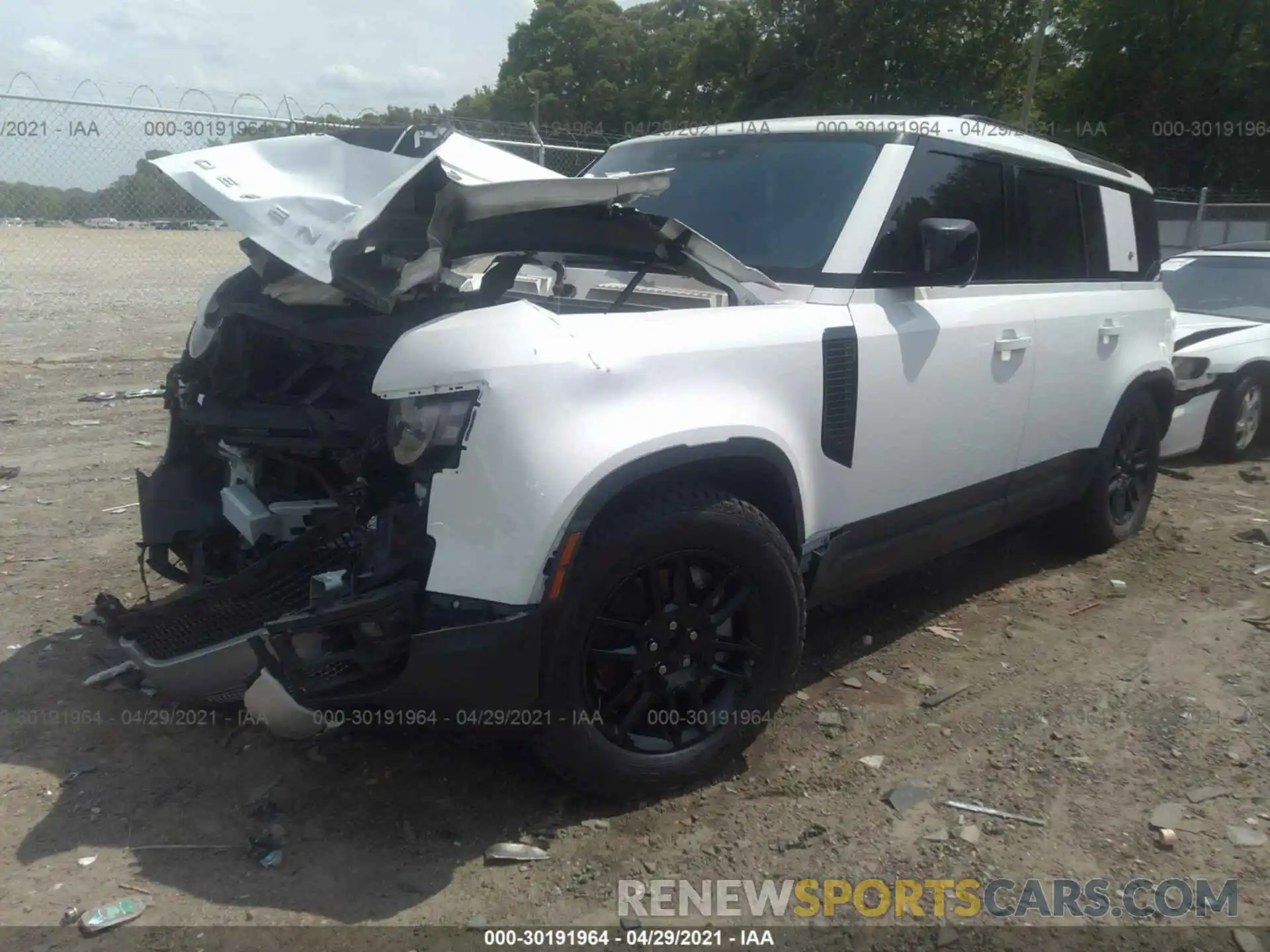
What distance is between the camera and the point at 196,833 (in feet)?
9.04

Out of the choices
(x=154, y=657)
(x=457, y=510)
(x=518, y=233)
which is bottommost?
(x=154, y=657)

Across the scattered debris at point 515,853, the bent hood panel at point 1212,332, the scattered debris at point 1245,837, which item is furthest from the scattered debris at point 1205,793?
the bent hood panel at point 1212,332

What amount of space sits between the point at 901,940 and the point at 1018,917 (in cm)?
34

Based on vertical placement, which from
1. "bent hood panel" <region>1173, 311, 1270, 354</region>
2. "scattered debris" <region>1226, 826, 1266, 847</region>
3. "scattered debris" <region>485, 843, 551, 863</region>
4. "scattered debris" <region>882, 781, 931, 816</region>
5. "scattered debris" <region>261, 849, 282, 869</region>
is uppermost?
"bent hood panel" <region>1173, 311, 1270, 354</region>

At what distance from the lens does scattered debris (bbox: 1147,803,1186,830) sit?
2.94 meters

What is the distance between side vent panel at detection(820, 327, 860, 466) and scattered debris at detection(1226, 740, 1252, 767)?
163 centimetres

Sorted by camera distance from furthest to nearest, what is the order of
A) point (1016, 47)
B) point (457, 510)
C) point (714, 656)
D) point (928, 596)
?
point (1016, 47) → point (928, 596) → point (714, 656) → point (457, 510)

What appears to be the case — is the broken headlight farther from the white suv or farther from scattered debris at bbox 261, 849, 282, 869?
scattered debris at bbox 261, 849, 282, 869

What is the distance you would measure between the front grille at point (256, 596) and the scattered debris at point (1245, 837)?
8.73ft

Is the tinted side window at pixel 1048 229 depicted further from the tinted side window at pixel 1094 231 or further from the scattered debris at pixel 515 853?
the scattered debris at pixel 515 853

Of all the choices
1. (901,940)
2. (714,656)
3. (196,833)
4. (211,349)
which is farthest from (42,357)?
(901,940)

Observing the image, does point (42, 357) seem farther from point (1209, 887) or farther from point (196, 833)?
point (1209, 887)

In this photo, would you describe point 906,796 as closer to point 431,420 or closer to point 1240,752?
point 1240,752

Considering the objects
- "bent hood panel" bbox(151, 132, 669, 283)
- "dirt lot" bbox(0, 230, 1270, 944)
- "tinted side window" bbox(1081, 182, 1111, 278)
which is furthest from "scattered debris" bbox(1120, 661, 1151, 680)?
"bent hood panel" bbox(151, 132, 669, 283)
